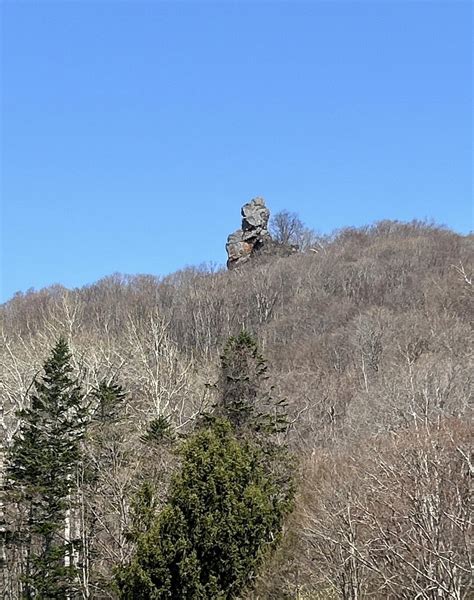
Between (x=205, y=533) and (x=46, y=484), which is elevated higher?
(x=46, y=484)

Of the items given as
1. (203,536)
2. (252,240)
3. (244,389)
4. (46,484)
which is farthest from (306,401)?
(252,240)

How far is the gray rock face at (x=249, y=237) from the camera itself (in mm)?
81625

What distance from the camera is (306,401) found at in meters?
40.2

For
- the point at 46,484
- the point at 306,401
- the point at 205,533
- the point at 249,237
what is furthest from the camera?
the point at 249,237

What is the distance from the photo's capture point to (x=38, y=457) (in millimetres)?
23766

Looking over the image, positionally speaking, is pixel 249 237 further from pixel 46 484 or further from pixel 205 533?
pixel 205 533

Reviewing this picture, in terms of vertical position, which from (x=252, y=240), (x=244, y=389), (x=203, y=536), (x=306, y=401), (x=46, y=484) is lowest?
(x=203, y=536)

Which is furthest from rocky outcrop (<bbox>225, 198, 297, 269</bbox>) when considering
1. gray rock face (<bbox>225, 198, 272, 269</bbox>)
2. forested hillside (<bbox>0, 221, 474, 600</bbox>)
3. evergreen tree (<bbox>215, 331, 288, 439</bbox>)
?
evergreen tree (<bbox>215, 331, 288, 439</bbox>)

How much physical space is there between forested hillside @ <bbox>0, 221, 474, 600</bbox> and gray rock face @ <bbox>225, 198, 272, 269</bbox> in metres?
3.43

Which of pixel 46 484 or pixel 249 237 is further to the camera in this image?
pixel 249 237

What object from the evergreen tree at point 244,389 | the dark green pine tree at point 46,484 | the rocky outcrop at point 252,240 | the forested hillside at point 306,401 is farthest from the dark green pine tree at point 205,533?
the rocky outcrop at point 252,240

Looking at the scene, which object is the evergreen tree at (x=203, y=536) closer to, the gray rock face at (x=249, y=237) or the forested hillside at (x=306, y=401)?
the forested hillside at (x=306, y=401)

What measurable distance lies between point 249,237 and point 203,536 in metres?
66.7

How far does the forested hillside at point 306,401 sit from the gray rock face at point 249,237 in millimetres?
3431
